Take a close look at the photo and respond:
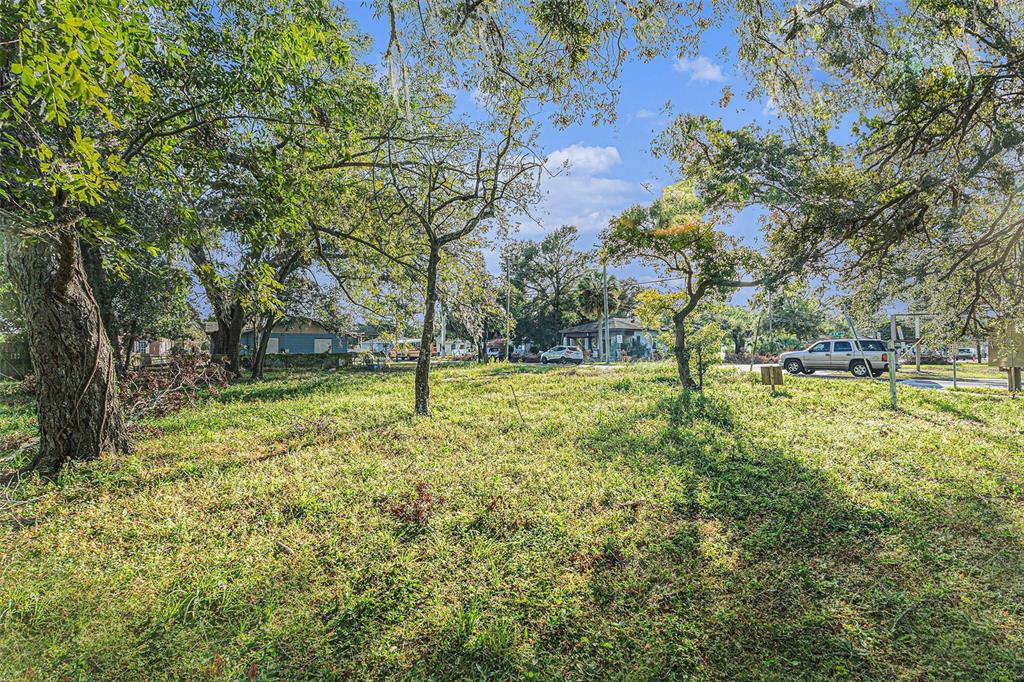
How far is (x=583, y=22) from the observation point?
489 cm

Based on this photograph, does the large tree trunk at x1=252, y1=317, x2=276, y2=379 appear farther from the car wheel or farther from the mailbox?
the car wheel

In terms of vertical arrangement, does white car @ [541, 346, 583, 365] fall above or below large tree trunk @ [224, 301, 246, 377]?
below

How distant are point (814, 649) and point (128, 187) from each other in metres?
7.41

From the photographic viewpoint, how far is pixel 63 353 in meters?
5.27

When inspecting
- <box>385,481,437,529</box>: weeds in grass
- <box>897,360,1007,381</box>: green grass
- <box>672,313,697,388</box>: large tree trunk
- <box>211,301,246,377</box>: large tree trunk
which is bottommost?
<box>897,360,1007,381</box>: green grass

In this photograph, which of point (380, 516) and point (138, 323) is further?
point (138, 323)

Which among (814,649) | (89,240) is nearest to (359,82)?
(89,240)

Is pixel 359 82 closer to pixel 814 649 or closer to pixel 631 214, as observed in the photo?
pixel 631 214

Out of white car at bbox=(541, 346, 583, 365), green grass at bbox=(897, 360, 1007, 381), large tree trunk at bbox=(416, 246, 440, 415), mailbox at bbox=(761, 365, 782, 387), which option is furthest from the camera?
white car at bbox=(541, 346, 583, 365)

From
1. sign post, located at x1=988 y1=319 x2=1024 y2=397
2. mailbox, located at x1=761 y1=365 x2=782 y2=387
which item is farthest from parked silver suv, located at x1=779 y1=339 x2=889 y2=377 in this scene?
mailbox, located at x1=761 y1=365 x2=782 y2=387

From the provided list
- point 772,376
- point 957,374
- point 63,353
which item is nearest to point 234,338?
point 63,353

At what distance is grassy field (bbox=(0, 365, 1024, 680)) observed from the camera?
2.58 metres

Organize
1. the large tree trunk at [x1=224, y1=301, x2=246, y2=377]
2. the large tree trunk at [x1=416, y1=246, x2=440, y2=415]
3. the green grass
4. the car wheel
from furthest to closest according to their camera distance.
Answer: the car wheel, the green grass, the large tree trunk at [x1=224, y1=301, x2=246, y2=377], the large tree trunk at [x1=416, y1=246, x2=440, y2=415]

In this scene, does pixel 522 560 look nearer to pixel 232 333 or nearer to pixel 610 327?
pixel 232 333
